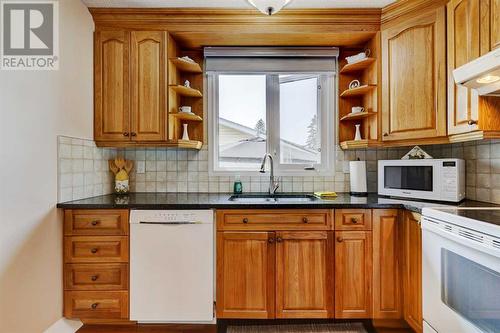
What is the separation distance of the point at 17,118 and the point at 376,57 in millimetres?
2443

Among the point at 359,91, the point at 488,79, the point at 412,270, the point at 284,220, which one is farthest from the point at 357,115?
the point at 412,270

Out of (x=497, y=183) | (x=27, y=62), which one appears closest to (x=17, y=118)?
(x=27, y=62)

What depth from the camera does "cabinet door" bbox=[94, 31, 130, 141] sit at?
2332mm

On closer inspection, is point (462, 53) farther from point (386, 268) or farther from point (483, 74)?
point (386, 268)

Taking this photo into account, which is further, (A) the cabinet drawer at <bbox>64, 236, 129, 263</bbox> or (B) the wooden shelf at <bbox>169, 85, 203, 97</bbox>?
(B) the wooden shelf at <bbox>169, 85, 203, 97</bbox>

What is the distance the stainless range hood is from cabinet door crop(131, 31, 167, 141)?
195 centimetres

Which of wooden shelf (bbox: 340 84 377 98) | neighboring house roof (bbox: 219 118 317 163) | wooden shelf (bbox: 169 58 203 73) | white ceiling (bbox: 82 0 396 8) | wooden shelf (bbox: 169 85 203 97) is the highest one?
white ceiling (bbox: 82 0 396 8)

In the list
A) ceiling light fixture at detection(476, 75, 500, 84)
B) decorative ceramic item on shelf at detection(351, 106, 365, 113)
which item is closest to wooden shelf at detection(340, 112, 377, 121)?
decorative ceramic item on shelf at detection(351, 106, 365, 113)

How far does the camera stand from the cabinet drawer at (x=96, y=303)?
199cm

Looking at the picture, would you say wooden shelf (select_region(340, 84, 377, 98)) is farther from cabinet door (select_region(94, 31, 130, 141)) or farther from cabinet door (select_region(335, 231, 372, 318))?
cabinet door (select_region(94, 31, 130, 141))

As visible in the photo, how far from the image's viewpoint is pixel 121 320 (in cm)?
203

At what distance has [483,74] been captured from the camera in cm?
149

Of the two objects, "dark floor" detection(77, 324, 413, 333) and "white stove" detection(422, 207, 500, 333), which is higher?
"white stove" detection(422, 207, 500, 333)

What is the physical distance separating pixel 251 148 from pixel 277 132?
0.28m
